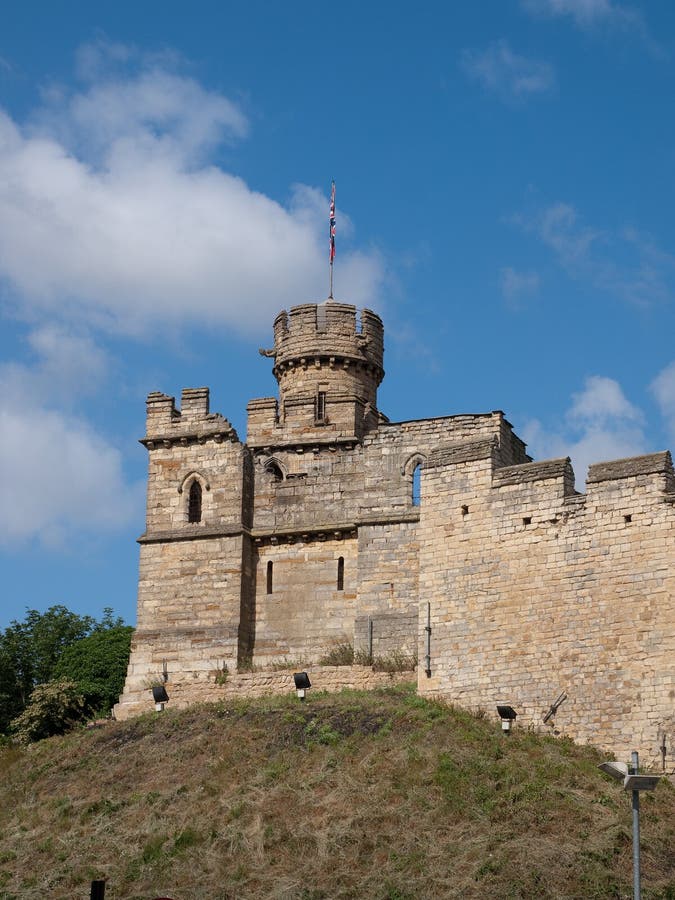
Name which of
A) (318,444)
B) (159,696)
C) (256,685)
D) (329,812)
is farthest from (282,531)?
(329,812)

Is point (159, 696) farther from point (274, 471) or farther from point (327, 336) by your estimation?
point (327, 336)

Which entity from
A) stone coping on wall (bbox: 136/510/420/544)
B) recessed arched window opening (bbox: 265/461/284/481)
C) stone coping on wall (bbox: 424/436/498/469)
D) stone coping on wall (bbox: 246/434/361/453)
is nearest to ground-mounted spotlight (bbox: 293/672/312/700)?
stone coping on wall (bbox: 136/510/420/544)

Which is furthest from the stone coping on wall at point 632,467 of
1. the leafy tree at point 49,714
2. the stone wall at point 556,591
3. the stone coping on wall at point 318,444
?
the leafy tree at point 49,714

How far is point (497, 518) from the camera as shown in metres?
35.3

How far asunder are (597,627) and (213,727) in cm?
811

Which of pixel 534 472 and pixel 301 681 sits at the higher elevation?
pixel 534 472

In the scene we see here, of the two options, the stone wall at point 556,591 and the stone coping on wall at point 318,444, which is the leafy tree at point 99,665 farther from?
the stone wall at point 556,591

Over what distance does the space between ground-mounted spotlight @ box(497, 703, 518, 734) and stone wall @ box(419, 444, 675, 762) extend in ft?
0.56

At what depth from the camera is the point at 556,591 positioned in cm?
3403

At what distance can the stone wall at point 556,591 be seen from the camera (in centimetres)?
3250

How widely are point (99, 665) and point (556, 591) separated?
53.8 feet

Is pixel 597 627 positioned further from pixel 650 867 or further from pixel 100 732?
pixel 100 732

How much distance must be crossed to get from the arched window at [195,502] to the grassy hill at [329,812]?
18.3ft

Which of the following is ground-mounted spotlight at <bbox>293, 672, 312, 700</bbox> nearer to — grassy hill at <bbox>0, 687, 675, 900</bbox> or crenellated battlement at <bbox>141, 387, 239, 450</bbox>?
grassy hill at <bbox>0, 687, 675, 900</bbox>
